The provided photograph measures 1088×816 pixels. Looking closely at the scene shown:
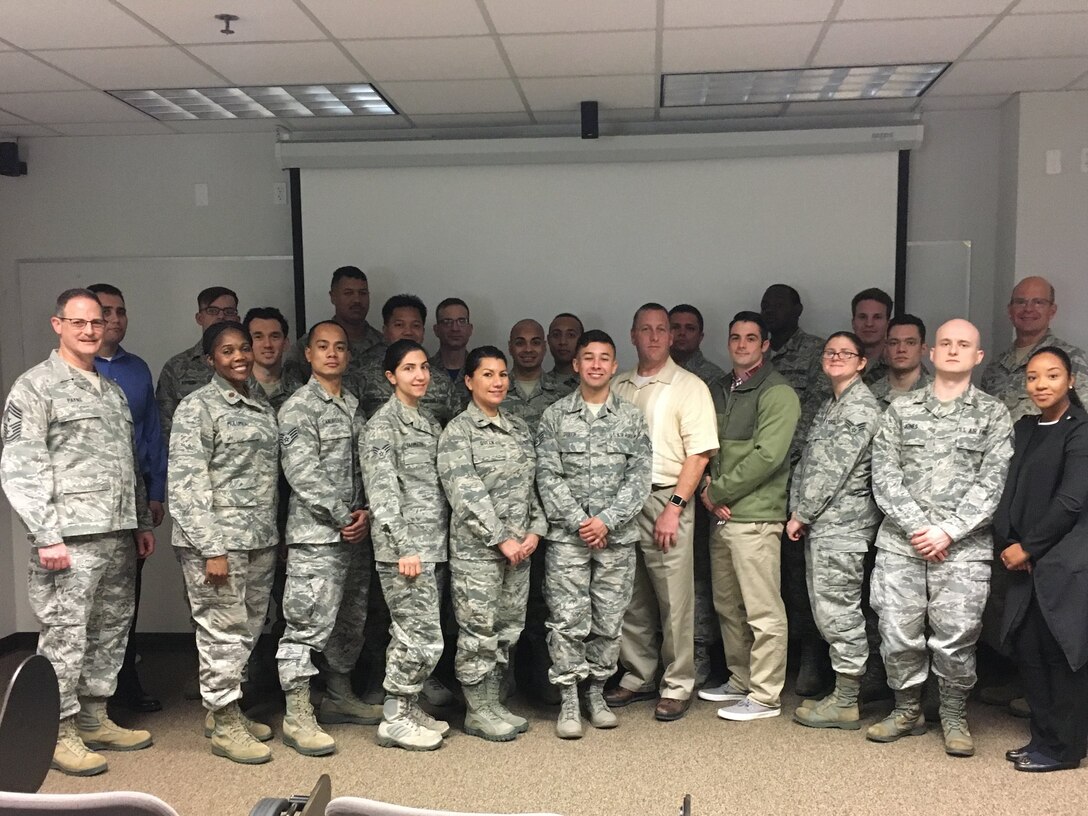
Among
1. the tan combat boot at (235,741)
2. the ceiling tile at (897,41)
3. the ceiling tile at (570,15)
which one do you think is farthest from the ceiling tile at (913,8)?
the tan combat boot at (235,741)

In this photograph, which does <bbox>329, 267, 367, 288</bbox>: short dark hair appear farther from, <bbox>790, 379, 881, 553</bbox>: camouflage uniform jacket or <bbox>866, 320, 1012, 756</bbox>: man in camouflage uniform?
<bbox>866, 320, 1012, 756</bbox>: man in camouflage uniform

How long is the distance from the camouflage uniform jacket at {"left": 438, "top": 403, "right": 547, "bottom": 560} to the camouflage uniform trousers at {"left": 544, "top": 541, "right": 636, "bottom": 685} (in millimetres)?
195

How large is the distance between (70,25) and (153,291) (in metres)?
2.00

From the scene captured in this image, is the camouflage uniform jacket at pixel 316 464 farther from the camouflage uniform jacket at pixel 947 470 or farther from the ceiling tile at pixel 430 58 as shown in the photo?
the camouflage uniform jacket at pixel 947 470

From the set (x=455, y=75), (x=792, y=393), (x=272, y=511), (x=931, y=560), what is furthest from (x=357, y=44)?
(x=931, y=560)

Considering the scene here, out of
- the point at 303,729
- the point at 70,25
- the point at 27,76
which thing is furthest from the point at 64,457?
the point at 27,76

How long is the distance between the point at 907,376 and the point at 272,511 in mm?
2800

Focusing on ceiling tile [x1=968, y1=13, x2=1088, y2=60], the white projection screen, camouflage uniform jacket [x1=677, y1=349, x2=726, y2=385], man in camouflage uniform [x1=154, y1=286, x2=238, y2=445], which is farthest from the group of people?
ceiling tile [x1=968, y1=13, x2=1088, y2=60]

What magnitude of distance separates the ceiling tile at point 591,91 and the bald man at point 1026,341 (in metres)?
2.01

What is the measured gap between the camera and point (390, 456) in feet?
11.2

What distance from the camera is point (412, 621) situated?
3.42 metres

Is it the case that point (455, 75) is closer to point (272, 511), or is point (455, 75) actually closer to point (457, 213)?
point (457, 213)

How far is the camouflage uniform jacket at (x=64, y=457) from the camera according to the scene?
3166 millimetres

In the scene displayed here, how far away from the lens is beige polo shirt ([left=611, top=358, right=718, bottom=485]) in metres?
3.70
